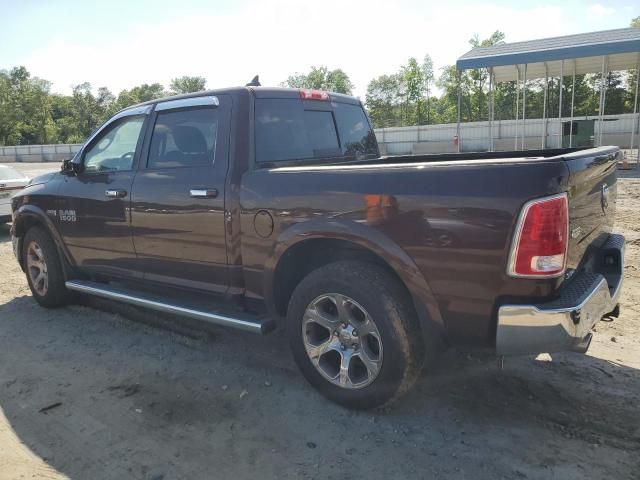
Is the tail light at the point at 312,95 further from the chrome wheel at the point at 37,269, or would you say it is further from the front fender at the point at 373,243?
the chrome wheel at the point at 37,269

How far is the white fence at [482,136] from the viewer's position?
1257 inches

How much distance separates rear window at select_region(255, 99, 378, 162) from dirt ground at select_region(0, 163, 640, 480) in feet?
5.33

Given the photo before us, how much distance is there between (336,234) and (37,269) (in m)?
4.02

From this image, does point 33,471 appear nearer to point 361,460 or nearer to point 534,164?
point 361,460

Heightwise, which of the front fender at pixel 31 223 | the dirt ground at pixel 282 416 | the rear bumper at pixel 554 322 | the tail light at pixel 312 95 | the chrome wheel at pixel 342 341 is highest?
the tail light at pixel 312 95

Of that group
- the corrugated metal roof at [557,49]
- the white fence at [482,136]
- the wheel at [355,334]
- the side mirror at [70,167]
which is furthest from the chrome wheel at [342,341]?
the white fence at [482,136]

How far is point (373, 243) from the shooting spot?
9.84 ft

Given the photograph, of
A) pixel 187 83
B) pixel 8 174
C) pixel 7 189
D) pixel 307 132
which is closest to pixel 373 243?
pixel 307 132

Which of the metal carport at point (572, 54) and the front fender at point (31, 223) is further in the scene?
the metal carport at point (572, 54)

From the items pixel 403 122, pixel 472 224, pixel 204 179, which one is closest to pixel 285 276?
pixel 204 179

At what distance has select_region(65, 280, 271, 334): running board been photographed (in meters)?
3.61

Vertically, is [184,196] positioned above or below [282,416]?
above

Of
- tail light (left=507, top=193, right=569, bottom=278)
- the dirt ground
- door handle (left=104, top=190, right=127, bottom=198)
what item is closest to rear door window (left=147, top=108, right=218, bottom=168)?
door handle (left=104, top=190, right=127, bottom=198)

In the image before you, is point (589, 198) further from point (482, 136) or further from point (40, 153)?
point (40, 153)
